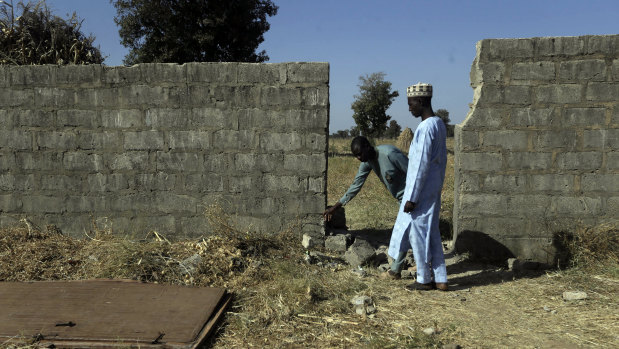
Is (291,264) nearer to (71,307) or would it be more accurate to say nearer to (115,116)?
(71,307)

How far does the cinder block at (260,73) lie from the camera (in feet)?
16.6

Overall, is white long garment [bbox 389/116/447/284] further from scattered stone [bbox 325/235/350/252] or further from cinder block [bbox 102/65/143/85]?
cinder block [bbox 102/65/143/85]

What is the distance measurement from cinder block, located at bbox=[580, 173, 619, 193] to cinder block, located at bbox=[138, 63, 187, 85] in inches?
178

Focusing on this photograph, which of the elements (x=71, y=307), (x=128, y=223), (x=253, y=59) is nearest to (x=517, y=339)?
(x=71, y=307)

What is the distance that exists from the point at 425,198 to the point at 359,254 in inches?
46.4

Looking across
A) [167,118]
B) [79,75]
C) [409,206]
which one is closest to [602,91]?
[409,206]

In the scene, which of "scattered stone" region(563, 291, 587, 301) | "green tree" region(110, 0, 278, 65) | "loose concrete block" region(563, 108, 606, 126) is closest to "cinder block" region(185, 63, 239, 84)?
"loose concrete block" region(563, 108, 606, 126)

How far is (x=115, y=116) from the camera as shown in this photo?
5258 millimetres

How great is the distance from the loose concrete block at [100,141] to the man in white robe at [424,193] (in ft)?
11.0

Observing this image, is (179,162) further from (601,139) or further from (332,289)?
(601,139)

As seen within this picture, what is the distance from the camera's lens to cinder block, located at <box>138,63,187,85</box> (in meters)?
5.14

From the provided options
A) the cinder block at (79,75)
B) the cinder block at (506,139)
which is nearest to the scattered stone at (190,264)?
the cinder block at (79,75)

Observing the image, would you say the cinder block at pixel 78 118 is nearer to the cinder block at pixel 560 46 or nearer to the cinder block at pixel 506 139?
the cinder block at pixel 506 139

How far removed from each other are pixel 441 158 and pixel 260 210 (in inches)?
84.5
